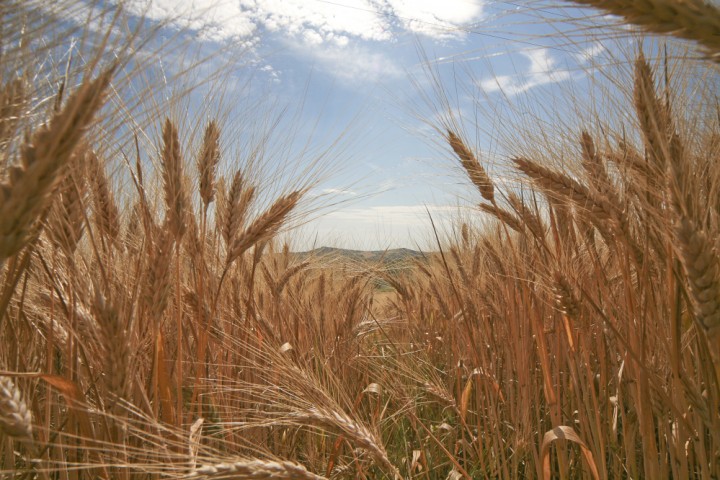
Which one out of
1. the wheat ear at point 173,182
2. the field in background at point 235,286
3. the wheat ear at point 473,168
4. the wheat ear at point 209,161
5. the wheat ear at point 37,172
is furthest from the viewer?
the wheat ear at point 473,168

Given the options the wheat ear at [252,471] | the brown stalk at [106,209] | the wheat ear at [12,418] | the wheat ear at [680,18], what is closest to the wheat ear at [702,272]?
the wheat ear at [680,18]

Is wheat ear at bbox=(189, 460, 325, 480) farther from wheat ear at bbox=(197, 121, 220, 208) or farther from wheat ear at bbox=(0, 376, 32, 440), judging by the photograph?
wheat ear at bbox=(197, 121, 220, 208)

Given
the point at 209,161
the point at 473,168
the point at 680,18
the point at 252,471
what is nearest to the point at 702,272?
the point at 680,18

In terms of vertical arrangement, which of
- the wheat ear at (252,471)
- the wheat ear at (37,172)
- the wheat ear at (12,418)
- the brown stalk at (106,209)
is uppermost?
the wheat ear at (37,172)

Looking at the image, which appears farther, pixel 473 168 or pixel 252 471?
pixel 473 168

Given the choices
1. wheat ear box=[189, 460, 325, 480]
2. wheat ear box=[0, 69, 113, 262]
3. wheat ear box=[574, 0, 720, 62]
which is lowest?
wheat ear box=[189, 460, 325, 480]

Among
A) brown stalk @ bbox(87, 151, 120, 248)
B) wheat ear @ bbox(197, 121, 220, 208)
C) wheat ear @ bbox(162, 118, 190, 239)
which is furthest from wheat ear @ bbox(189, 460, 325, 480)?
wheat ear @ bbox(197, 121, 220, 208)

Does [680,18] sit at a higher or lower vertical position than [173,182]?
higher

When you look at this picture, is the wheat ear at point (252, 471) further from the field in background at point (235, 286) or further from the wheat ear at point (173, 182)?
the wheat ear at point (173, 182)

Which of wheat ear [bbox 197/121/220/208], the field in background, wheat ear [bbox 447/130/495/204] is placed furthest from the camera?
wheat ear [bbox 447/130/495/204]

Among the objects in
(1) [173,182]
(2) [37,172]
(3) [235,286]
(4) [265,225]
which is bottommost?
(3) [235,286]

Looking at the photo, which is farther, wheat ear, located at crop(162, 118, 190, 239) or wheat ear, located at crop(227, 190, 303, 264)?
wheat ear, located at crop(227, 190, 303, 264)

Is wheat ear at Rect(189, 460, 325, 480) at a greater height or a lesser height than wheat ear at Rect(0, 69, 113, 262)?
lesser

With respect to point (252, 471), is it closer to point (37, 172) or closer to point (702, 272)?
point (37, 172)
